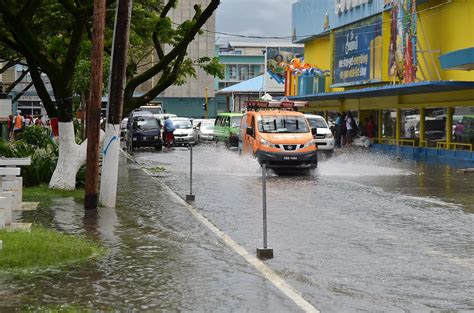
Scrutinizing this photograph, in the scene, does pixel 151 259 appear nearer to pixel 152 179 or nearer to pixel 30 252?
pixel 30 252

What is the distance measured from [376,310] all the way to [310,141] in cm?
1852

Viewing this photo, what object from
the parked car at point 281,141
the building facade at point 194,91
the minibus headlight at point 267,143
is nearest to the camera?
the parked car at point 281,141

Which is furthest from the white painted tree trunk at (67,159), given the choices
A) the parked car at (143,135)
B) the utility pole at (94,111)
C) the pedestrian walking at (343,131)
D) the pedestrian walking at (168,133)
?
the pedestrian walking at (168,133)

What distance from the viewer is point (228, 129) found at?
4500cm

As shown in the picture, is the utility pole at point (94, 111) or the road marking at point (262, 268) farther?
the utility pole at point (94, 111)

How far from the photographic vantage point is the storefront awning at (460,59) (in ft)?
92.4

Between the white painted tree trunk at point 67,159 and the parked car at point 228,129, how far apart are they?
75.5 ft

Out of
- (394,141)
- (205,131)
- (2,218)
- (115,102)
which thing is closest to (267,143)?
(115,102)

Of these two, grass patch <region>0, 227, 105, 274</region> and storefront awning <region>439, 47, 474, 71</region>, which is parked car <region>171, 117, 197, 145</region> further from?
grass patch <region>0, 227, 105, 274</region>

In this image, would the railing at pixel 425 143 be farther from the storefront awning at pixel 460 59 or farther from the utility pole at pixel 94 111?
the utility pole at pixel 94 111

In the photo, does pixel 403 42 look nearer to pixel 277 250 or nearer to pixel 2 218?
pixel 277 250

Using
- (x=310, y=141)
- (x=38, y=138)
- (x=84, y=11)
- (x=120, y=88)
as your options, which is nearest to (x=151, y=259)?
(x=120, y=88)

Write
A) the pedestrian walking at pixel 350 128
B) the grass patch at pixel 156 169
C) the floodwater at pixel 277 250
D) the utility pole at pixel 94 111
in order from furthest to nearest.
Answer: the pedestrian walking at pixel 350 128 < the grass patch at pixel 156 169 < the utility pole at pixel 94 111 < the floodwater at pixel 277 250

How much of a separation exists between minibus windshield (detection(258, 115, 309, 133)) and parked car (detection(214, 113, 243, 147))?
13.9 metres
